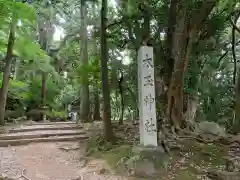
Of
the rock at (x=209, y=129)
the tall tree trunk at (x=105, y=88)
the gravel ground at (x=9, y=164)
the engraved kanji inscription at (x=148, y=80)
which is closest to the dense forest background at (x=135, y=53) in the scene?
the tall tree trunk at (x=105, y=88)

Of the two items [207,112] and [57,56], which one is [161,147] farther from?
[57,56]

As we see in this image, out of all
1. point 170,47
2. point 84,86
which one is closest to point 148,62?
point 170,47

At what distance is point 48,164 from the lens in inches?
264

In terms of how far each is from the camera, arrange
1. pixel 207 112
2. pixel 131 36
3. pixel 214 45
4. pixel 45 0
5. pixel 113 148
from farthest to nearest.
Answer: pixel 207 112, pixel 45 0, pixel 214 45, pixel 131 36, pixel 113 148

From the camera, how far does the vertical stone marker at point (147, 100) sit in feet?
20.2

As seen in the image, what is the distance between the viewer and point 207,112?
13.2m

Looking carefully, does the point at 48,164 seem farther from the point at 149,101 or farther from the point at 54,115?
the point at 54,115

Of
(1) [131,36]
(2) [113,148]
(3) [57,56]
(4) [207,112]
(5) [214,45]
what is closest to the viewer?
(2) [113,148]

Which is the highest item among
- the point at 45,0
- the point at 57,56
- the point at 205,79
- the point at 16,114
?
the point at 45,0

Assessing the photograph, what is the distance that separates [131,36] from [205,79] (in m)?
5.42

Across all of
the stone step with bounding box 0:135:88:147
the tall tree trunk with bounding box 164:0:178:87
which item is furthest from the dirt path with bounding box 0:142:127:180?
the tall tree trunk with bounding box 164:0:178:87

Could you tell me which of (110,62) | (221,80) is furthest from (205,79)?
(110,62)

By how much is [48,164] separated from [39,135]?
2176mm

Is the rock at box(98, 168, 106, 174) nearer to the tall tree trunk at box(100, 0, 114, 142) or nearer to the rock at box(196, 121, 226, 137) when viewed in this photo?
the tall tree trunk at box(100, 0, 114, 142)
